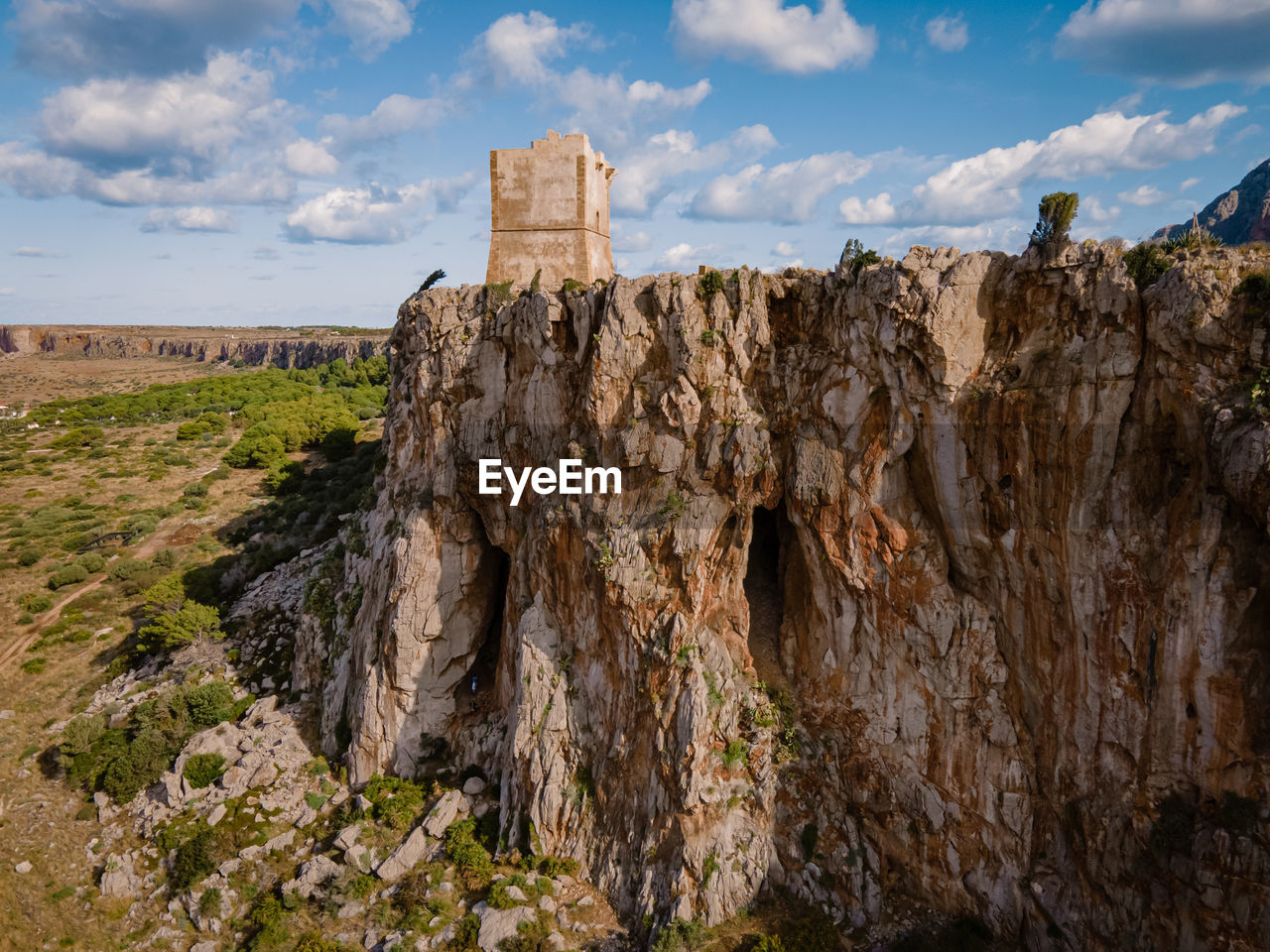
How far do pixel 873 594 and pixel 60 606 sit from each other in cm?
4073

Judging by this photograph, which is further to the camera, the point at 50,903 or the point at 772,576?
the point at 772,576

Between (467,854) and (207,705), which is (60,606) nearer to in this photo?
(207,705)

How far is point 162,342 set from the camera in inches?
5886

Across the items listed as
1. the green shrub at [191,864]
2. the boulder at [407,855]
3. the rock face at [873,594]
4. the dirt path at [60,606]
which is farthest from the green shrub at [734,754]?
the dirt path at [60,606]

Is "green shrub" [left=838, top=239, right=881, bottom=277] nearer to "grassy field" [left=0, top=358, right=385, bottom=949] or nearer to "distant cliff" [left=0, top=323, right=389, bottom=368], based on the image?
"grassy field" [left=0, top=358, right=385, bottom=949]

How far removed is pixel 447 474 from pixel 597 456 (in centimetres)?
625

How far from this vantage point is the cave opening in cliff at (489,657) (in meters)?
25.3

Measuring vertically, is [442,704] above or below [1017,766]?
below

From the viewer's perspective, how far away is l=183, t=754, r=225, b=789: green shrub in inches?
952

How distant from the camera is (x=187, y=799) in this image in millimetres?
23766

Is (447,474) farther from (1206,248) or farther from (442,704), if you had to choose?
(1206,248)

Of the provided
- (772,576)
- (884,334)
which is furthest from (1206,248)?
(772,576)

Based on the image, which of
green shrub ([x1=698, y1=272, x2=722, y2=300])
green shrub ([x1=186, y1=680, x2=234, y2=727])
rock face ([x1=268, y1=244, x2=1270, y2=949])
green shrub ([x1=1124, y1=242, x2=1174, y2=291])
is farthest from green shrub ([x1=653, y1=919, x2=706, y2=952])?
green shrub ([x1=186, y1=680, x2=234, y2=727])

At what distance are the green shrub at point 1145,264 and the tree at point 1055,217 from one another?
1.38 metres
